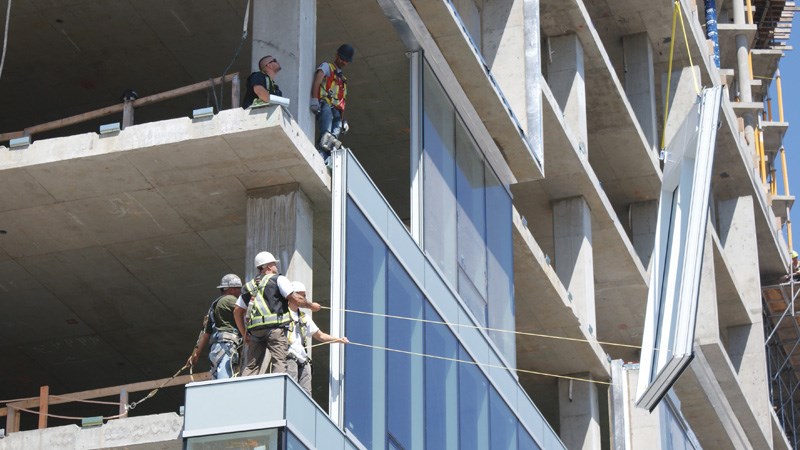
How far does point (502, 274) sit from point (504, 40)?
4732 mm

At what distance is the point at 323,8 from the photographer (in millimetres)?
27969

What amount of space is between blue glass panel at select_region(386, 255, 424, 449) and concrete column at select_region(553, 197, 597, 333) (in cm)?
1334

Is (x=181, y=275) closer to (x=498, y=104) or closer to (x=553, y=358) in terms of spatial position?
(x=498, y=104)

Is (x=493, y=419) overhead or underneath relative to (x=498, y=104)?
underneath

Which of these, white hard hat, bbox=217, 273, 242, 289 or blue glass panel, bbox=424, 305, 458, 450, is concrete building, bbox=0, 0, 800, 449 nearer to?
blue glass panel, bbox=424, 305, 458, 450

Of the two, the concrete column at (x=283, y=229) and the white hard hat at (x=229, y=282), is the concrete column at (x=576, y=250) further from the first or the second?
the white hard hat at (x=229, y=282)

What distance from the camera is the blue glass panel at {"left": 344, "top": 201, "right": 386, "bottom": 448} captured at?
73.9 feet

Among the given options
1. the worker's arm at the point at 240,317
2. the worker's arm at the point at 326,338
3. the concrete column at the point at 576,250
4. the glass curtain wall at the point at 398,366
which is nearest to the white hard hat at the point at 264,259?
the worker's arm at the point at 240,317

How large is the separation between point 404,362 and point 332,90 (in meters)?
3.93

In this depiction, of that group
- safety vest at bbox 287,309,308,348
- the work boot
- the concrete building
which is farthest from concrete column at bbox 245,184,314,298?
safety vest at bbox 287,309,308,348

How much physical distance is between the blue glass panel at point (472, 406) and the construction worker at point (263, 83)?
6.64 metres

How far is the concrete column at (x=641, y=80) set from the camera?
1807 inches

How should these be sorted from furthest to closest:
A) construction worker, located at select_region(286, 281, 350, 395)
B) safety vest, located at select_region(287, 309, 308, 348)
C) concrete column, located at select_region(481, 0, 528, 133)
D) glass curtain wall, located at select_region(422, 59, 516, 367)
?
concrete column, located at select_region(481, 0, 528, 133)
glass curtain wall, located at select_region(422, 59, 516, 367)
safety vest, located at select_region(287, 309, 308, 348)
construction worker, located at select_region(286, 281, 350, 395)

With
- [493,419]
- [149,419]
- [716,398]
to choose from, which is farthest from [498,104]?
[716,398]
